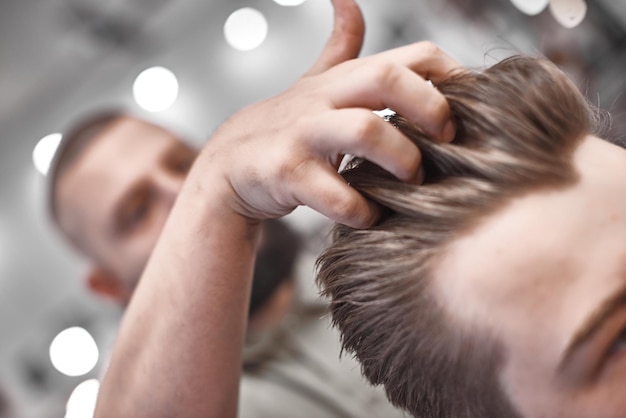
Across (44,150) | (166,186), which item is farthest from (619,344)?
(44,150)

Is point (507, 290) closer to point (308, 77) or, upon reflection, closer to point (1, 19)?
point (308, 77)

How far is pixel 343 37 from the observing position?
753 mm

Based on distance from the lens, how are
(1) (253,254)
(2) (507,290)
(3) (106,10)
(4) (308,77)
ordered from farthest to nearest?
(3) (106,10) < (1) (253,254) < (4) (308,77) < (2) (507,290)

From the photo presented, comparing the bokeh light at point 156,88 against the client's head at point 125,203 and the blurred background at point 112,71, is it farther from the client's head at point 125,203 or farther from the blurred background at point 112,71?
the client's head at point 125,203

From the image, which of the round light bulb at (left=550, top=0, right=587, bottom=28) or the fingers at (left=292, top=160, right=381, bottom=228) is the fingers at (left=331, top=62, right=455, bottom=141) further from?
the round light bulb at (left=550, top=0, right=587, bottom=28)

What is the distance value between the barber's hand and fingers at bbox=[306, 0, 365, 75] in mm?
41

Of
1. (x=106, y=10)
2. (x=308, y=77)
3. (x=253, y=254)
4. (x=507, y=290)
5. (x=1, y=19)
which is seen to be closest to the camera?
(x=507, y=290)

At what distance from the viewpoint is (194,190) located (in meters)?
0.78

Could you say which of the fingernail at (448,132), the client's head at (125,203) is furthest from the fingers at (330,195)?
the client's head at (125,203)

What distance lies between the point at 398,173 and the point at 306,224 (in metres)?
1.37

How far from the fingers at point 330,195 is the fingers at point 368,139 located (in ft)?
0.09

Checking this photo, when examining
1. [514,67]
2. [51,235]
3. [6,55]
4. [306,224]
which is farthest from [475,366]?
[6,55]

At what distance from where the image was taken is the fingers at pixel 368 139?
538 millimetres

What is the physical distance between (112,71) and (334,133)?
1.67m
